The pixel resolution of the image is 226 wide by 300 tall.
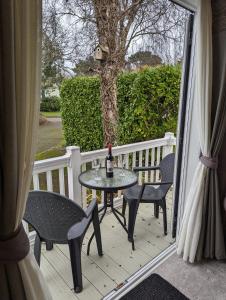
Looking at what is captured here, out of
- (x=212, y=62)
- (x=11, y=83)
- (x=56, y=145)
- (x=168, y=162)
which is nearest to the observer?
(x=11, y=83)

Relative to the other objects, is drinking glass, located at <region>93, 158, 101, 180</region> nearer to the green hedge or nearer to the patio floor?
the patio floor

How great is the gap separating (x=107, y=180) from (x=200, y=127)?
1.00 m

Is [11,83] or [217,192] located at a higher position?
[11,83]

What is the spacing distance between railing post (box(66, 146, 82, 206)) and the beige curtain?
1452 millimetres

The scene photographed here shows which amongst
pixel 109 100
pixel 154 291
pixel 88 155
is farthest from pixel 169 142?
pixel 154 291

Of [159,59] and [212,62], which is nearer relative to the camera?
[212,62]

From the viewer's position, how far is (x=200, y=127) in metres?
1.98

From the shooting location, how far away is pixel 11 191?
0.89 m

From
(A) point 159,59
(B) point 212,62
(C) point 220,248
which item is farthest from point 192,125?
(A) point 159,59

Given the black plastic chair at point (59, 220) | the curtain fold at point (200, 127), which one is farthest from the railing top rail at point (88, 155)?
the curtain fold at point (200, 127)

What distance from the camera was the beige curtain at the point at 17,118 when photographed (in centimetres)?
82

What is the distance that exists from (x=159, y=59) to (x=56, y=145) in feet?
9.55

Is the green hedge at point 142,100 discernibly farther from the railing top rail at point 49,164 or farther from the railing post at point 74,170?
the railing top rail at point 49,164

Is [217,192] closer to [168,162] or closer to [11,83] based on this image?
[168,162]
